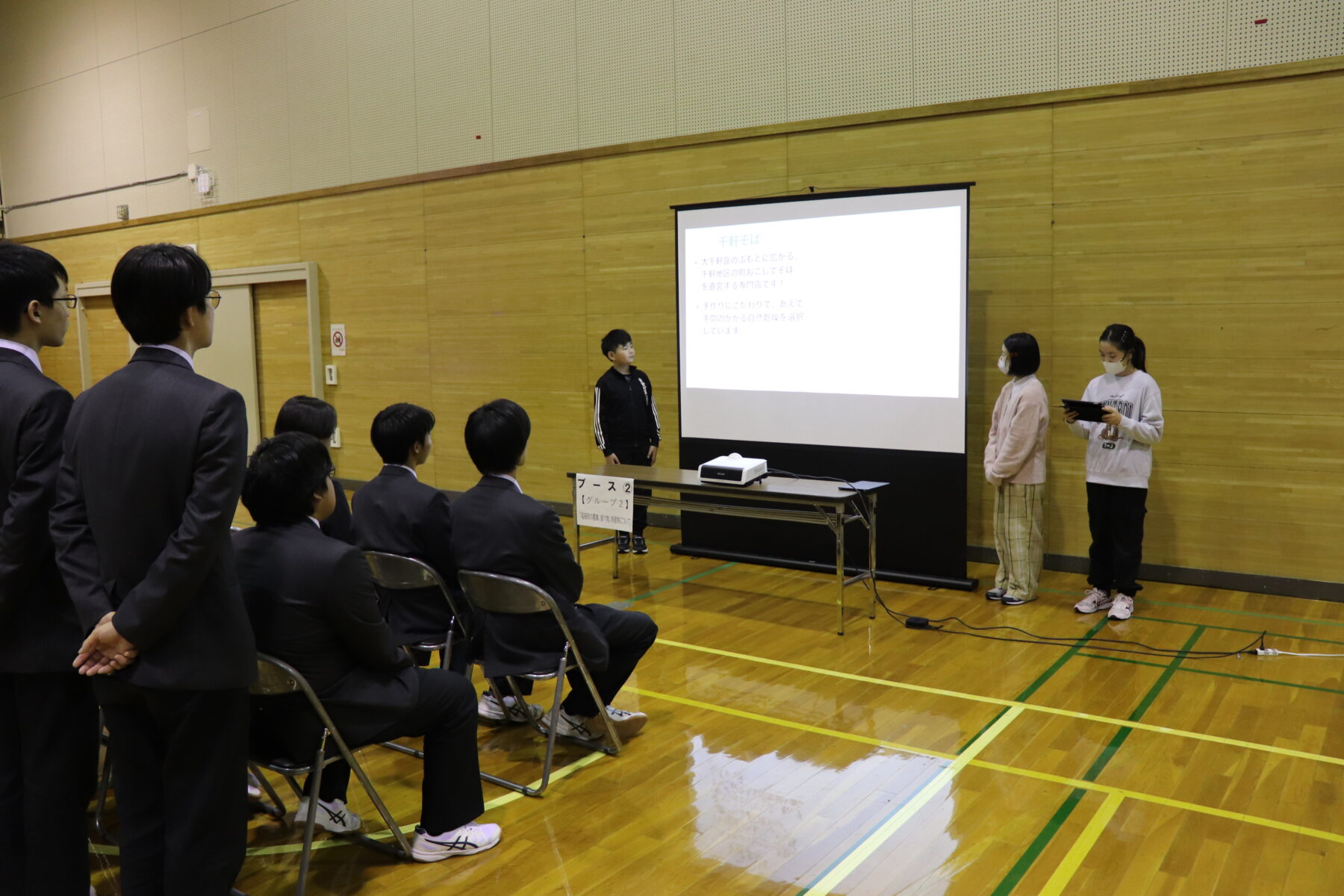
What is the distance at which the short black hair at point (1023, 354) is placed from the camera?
529 centimetres

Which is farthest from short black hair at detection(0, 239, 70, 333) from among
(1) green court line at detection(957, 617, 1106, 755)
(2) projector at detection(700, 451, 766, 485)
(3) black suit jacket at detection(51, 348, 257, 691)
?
(2) projector at detection(700, 451, 766, 485)

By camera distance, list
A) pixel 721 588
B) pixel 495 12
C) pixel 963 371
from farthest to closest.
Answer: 1. pixel 495 12
2. pixel 721 588
3. pixel 963 371

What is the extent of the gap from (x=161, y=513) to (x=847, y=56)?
564cm

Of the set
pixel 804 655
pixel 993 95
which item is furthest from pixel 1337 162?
pixel 804 655

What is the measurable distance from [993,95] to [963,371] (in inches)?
71.1

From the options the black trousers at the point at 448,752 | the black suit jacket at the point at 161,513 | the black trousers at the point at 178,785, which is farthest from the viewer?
the black trousers at the point at 448,752

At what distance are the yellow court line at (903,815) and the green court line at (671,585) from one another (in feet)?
7.82

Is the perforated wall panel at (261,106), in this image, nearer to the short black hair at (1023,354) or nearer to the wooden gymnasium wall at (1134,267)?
the wooden gymnasium wall at (1134,267)

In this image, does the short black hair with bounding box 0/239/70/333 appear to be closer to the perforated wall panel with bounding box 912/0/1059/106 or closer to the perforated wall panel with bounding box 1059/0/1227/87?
the perforated wall panel with bounding box 912/0/1059/106

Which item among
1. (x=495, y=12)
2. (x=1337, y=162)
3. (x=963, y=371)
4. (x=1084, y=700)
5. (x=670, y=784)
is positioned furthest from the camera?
(x=495, y=12)

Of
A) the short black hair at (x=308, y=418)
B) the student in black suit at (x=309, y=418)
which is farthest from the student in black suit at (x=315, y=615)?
the short black hair at (x=308, y=418)

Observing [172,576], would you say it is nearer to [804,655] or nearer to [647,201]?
[804,655]

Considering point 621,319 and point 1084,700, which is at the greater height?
point 621,319

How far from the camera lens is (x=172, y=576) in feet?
6.62
